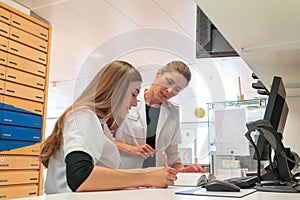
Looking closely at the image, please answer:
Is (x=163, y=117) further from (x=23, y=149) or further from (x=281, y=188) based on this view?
(x=23, y=149)

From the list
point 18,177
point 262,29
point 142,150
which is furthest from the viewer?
point 18,177

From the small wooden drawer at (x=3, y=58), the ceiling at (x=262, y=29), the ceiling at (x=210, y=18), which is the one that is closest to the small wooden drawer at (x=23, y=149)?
the small wooden drawer at (x=3, y=58)

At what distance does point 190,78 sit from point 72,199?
0.53 m

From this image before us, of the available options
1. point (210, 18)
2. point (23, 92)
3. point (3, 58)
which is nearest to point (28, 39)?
point (3, 58)

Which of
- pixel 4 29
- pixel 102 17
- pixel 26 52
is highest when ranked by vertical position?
pixel 102 17

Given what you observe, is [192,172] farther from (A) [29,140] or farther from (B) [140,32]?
(A) [29,140]

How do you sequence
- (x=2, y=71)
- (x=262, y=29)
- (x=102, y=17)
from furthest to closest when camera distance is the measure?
(x=102, y=17)
(x=2, y=71)
(x=262, y=29)

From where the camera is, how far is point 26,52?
2.91 m

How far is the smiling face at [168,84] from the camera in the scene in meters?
0.98

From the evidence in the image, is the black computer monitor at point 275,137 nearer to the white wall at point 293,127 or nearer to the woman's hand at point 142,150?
the woman's hand at point 142,150

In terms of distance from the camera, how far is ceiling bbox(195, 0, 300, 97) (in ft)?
2.58

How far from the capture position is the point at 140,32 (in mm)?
937

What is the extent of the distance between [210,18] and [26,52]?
8.00 ft

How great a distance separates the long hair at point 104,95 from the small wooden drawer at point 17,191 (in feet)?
5.94
